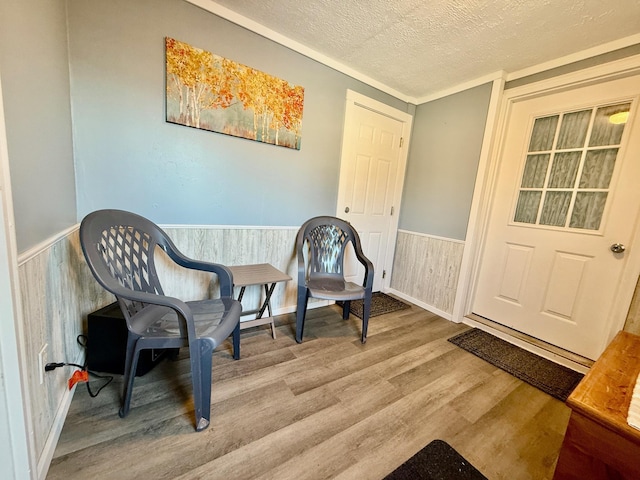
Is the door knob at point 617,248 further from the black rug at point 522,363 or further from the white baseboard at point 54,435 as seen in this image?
the white baseboard at point 54,435

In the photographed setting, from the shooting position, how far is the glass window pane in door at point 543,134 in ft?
6.82

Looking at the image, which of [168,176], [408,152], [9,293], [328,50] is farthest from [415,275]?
[9,293]

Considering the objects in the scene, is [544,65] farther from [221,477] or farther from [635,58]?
[221,477]

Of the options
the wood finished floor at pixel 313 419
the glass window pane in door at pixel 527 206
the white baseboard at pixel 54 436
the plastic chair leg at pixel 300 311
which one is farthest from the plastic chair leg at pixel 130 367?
the glass window pane in door at pixel 527 206

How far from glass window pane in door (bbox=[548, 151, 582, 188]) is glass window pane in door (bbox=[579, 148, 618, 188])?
5 cm

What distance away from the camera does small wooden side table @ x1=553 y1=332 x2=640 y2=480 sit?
0.69 metres

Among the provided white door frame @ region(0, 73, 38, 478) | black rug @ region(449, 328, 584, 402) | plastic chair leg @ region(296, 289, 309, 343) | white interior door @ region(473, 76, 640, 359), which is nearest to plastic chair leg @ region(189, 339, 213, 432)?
white door frame @ region(0, 73, 38, 478)

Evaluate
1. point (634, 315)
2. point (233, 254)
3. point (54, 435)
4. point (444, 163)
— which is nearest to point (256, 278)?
point (233, 254)

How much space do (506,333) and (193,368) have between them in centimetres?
257

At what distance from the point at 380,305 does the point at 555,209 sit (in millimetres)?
1788

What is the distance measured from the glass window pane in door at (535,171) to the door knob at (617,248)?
660 millimetres

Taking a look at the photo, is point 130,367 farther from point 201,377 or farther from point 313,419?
point 313,419

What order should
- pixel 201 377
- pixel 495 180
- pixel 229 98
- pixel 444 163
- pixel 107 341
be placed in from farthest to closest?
pixel 444 163
pixel 495 180
pixel 229 98
pixel 107 341
pixel 201 377

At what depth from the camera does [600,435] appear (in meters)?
0.73
